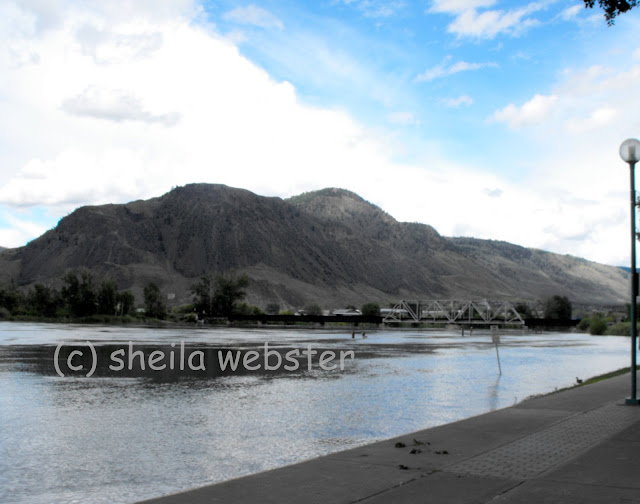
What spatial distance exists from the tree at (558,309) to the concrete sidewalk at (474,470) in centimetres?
16733

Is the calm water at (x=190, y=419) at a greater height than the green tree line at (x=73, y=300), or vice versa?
the green tree line at (x=73, y=300)

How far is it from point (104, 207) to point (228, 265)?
48.5 metres

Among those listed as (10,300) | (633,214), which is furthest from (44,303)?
(633,214)

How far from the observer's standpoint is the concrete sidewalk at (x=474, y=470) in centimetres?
691

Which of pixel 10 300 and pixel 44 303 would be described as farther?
pixel 44 303

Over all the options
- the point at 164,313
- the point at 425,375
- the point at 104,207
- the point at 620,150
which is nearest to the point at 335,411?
the point at 620,150

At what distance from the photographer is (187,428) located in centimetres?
1339

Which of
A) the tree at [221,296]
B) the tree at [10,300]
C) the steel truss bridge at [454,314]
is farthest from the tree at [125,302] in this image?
the steel truss bridge at [454,314]

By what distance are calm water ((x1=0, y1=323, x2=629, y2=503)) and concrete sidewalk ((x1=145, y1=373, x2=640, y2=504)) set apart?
1939mm

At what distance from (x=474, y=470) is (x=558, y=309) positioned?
173m

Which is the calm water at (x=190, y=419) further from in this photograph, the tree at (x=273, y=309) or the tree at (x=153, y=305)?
the tree at (x=273, y=309)

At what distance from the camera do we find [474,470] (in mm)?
8109

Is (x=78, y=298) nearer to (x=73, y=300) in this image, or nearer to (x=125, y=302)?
(x=73, y=300)

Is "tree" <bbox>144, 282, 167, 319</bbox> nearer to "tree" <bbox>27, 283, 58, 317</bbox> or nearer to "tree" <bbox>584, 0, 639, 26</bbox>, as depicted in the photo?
"tree" <bbox>27, 283, 58, 317</bbox>
